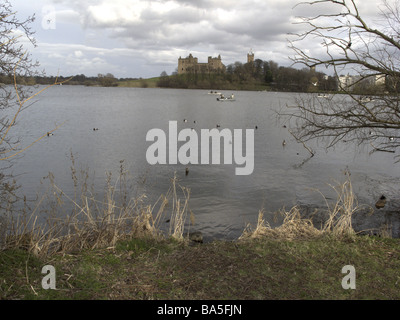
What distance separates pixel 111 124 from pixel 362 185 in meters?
23.7

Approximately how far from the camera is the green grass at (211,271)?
4.13m

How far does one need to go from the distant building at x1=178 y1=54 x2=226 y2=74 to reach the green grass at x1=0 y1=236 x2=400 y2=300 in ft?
470

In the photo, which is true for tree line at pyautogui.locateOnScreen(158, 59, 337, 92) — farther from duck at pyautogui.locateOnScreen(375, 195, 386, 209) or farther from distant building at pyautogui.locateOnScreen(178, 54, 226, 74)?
duck at pyautogui.locateOnScreen(375, 195, 386, 209)

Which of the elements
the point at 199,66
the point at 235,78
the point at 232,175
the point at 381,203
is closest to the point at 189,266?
the point at 381,203

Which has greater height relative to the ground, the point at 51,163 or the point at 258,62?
the point at 258,62

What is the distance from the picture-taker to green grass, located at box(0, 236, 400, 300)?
4.13 meters

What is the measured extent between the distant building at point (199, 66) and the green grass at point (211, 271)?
14333cm

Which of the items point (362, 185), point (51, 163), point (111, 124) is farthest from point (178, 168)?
point (111, 124)

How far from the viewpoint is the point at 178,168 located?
16766mm

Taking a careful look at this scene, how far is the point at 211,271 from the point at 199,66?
15142cm

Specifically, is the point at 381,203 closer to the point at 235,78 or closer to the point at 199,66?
the point at 235,78

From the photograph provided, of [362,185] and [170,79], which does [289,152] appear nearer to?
[362,185]

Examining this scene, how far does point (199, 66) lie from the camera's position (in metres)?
150
